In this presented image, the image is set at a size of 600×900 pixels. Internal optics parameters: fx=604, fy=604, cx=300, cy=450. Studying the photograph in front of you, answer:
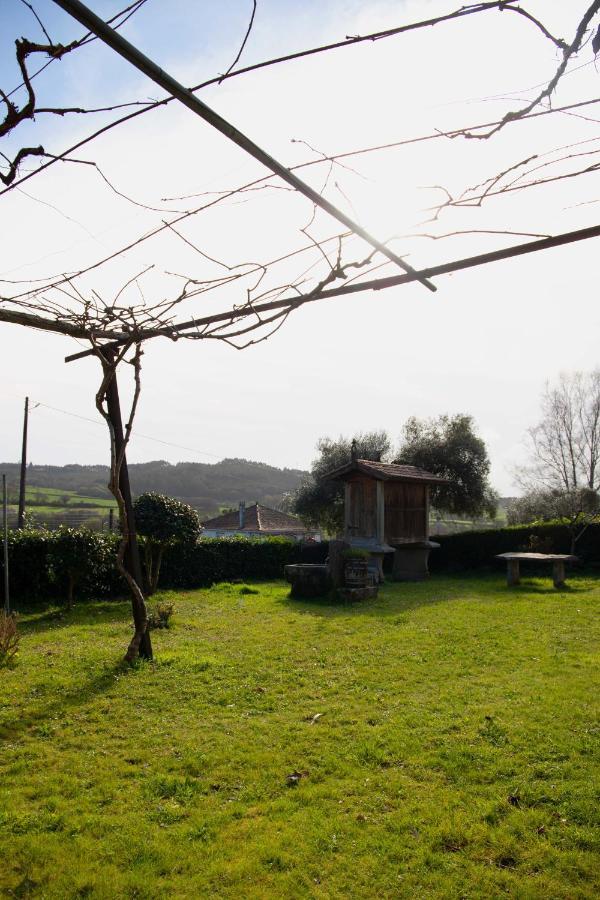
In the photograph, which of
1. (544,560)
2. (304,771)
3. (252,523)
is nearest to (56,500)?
(252,523)

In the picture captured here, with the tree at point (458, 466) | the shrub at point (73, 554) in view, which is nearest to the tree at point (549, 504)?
the tree at point (458, 466)

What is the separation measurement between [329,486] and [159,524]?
16993 mm

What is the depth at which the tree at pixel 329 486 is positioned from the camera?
101ft

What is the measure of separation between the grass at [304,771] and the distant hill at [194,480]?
40.3 m

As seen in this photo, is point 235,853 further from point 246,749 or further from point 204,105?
point 204,105

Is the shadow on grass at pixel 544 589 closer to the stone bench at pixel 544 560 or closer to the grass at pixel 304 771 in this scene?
the stone bench at pixel 544 560

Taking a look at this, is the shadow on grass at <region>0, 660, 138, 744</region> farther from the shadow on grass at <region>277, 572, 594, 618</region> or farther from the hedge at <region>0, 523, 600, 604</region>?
the hedge at <region>0, 523, 600, 604</region>

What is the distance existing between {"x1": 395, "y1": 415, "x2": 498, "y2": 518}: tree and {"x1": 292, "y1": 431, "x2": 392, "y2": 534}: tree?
2.58m

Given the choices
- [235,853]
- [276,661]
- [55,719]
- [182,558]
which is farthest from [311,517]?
[235,853]

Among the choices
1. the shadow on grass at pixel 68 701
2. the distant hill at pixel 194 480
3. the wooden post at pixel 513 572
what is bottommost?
the shadow on grass at pixel 68 701

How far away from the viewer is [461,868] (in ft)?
10.8

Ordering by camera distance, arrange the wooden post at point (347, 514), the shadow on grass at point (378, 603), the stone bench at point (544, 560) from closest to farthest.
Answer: the shadow on grass at point (378, 603), the stone bench at point (544, 560), the wooden post at point (347, 514)

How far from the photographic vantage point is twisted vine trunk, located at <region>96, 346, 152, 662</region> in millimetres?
6777

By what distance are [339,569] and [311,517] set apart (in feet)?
55.4
